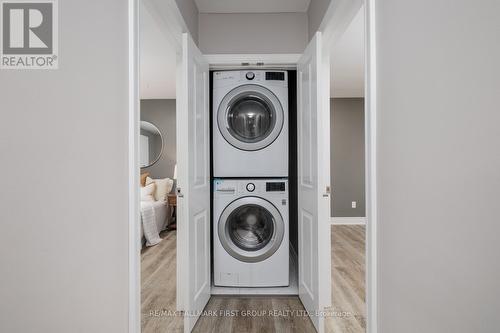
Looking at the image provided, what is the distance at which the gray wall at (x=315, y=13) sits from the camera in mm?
2006

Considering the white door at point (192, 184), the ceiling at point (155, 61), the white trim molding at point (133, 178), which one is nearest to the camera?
the white trim molding at point (133, 178)

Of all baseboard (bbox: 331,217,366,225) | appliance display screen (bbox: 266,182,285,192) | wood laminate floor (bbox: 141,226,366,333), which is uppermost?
appliance display screen (bbox: 266,182,285,192)

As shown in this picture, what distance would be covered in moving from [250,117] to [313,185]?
3.32 ft

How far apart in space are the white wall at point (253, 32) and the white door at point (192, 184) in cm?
36

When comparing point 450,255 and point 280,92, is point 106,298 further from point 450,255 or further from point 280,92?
point 280,92

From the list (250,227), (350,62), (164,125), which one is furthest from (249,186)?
(164,125)

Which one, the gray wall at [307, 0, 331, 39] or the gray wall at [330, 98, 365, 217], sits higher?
the gray wall at [307, 0, 331, 39]

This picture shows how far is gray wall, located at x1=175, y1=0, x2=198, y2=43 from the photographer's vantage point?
2.03m

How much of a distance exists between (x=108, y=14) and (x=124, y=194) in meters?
0.69

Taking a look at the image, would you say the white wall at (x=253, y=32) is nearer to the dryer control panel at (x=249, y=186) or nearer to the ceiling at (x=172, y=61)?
the ceiling at (x=172, y=61)

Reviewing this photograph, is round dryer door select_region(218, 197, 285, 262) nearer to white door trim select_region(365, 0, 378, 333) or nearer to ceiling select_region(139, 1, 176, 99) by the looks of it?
white door trim select_region(365, 0, 378, 333)

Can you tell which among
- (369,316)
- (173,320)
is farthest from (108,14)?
(173,320)

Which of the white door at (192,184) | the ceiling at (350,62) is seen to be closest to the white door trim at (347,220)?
the ceiling at (350,62)

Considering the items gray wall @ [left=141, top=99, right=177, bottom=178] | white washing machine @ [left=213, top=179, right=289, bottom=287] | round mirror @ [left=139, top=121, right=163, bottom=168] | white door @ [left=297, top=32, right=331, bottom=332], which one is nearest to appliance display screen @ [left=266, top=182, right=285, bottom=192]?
white washing machine @ [left=213, top=179, right=289, bottom=287]
